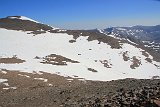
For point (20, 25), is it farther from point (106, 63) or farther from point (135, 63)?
point (135, 63)

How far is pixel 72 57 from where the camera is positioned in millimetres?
89438

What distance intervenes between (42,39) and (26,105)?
83825mm

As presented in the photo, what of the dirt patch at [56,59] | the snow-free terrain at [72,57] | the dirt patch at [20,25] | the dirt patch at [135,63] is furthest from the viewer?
the dirt patch at [20,25]

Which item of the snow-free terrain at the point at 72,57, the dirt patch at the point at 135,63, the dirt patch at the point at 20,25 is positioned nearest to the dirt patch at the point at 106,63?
the snow-free terrain at the point at 72,57

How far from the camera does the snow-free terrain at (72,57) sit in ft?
233

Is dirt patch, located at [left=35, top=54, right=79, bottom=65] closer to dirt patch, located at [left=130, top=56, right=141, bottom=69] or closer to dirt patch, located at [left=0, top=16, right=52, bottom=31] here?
dirt patch, located at [left=130, top=56, right=141, bottom=69]

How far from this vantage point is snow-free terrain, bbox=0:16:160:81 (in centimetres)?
7106

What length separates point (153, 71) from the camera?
95.6 meters

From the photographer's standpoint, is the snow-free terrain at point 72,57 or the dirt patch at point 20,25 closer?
the snow-free terrain at point 72,57

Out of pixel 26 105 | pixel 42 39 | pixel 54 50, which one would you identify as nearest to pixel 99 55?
pixel 54 50

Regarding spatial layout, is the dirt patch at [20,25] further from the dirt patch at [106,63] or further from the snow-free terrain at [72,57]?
the dirt patch at [106,63]

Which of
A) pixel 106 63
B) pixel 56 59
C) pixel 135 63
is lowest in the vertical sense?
pixel 135 63

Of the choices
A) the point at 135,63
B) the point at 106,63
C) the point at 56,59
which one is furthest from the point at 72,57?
the point at 135,63

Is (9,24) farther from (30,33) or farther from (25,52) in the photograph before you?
(25,52)
